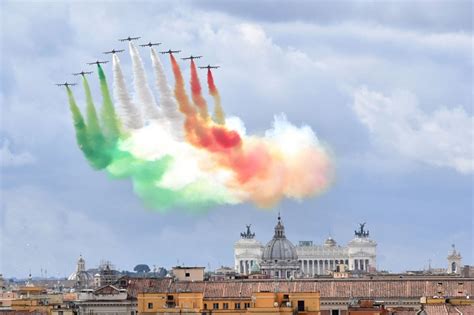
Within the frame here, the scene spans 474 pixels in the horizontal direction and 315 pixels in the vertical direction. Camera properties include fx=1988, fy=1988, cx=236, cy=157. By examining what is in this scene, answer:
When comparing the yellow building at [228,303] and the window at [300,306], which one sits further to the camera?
the window at [300,306]

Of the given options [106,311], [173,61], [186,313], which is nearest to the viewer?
[186,313]

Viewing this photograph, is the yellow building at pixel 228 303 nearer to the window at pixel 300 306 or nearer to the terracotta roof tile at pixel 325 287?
the window at pixel 300 306

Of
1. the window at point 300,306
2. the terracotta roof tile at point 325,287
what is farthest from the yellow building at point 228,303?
the terracotta roof tile at point 325,287

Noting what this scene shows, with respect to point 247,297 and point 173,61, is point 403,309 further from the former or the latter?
point 173,61

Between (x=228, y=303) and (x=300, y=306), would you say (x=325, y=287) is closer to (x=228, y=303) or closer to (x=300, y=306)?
(x=228, y=303)

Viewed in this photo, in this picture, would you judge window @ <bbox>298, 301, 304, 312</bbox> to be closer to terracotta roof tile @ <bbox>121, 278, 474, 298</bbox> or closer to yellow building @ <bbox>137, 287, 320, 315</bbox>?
yellow building @ <bbox>137, 287, 320, 315</bbox>

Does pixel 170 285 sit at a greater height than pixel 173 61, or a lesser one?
lesser

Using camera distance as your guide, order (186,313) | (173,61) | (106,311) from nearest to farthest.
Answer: (186,313) → (173,61) → (106,311)

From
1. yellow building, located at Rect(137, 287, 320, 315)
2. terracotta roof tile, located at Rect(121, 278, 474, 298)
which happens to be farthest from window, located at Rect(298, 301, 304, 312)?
terracotta roof tile, located at Rect(121, 278, 474, 298)

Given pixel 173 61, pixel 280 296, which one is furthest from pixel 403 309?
pixel 173 61
